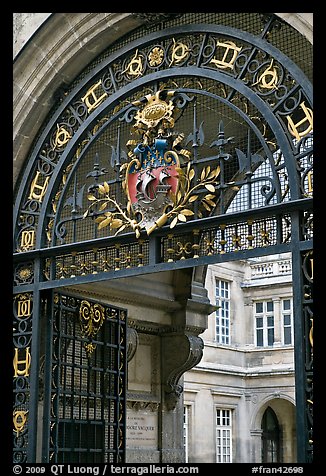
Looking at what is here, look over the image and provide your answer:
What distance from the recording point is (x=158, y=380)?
38.0ft

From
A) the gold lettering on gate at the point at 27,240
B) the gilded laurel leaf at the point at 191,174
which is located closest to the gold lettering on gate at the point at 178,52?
the gilded laurel leaf at the point at 191,174

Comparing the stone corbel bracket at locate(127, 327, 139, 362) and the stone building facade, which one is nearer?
the stone corbel bracket at locate(127, 327, 139, 362)

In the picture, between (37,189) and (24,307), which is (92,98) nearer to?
(37,189)

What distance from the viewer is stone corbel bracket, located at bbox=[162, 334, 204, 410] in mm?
11516

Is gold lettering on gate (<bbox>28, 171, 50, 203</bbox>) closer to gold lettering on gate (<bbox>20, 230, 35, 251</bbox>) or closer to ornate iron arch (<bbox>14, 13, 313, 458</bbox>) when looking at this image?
ornate iron arch (<bbox>14, 13, 313, 458</bbox>)

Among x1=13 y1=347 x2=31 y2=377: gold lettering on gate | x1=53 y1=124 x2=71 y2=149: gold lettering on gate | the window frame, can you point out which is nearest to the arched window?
the window frame

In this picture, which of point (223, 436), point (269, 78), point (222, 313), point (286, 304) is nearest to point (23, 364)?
point (269, 78)

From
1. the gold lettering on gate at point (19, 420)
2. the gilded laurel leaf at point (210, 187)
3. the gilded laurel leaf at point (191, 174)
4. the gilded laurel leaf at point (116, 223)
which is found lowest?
the gold lettering on gate at point (19, 420)

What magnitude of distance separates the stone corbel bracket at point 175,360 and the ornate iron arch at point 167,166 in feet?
8.42

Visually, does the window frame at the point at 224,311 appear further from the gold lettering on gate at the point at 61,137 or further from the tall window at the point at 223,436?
the gold lettering on gate at the point at 61,137

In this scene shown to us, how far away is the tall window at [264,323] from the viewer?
24750mm

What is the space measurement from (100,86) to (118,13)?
0.66 m

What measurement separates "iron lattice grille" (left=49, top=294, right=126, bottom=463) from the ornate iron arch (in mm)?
430
